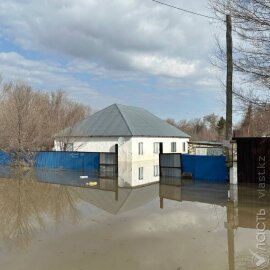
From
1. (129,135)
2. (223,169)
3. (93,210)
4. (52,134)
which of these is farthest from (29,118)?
(93,210)

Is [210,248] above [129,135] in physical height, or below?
below

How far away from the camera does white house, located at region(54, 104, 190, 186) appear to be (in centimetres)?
3331

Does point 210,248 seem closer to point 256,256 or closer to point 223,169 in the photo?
point 256,256

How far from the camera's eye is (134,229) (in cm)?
893

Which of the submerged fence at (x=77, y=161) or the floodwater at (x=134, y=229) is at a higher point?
the submerged fence at (x=77, y=161)

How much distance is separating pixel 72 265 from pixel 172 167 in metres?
14.0

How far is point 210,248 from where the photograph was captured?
23.2 feet

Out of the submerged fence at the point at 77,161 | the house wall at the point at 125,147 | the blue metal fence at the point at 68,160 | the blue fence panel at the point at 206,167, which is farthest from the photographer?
the house wall at the point at 125,147

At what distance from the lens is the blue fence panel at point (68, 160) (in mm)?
23878

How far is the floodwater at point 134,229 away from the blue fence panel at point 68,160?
8484 millimetres

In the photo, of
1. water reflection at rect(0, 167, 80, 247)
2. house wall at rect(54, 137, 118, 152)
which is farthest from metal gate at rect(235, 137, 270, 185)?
house wall at rect(54, 137, 118, 152)

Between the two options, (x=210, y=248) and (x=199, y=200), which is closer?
(x=210, y=248)

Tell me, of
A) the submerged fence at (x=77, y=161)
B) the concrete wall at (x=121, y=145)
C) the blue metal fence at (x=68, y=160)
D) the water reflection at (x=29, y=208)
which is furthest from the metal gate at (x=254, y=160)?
the concrete wall at (x=121, y=145)

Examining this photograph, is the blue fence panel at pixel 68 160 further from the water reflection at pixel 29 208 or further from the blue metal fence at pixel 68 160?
the water reflection at pixel 29 208
